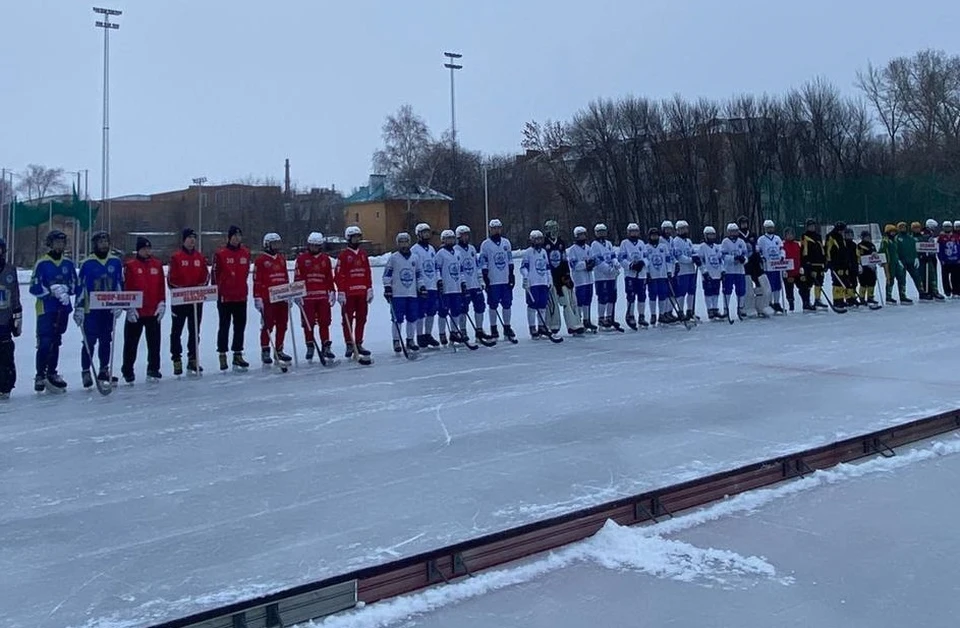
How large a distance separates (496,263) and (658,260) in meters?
3.43

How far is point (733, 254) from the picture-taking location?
17.6 m

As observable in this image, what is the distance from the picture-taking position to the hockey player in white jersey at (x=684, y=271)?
671 inches

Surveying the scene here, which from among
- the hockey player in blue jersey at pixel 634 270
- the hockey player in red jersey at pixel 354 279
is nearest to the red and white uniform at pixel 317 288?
the hockey player in red jersey at pixel 354 279

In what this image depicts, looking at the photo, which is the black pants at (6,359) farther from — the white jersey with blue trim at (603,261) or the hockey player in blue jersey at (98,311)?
the white jersey with blue trim at (603,261)

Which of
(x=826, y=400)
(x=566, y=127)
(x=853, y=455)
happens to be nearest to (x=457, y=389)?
(x=826, y=400)

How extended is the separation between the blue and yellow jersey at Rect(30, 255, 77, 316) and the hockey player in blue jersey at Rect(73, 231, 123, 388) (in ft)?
0.56

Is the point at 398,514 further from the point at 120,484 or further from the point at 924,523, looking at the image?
the point at 924,523

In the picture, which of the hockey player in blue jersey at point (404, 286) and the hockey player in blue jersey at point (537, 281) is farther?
the hockey player in blue jersey at point (537, 281)

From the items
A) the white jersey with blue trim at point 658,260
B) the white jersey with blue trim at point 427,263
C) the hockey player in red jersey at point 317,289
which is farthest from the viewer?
the white jersey with blue trim at point 658,260

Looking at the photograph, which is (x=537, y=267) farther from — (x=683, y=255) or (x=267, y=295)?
(x=267, y=295)

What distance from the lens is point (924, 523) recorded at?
5.49m

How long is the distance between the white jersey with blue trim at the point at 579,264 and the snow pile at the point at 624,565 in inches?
401

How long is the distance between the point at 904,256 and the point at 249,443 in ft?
58.1

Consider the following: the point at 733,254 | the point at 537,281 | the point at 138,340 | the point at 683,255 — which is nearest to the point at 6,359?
the point at 138,340
